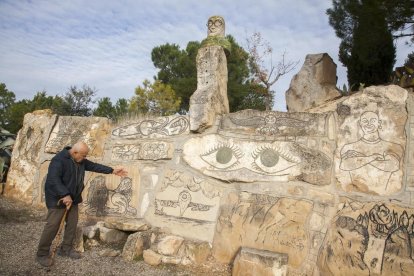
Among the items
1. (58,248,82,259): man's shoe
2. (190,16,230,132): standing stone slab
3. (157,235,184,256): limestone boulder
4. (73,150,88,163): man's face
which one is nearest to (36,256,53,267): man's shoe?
(58,248,82,259): man's shoe

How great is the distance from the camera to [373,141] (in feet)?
10.1

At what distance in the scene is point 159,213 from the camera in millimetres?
3789

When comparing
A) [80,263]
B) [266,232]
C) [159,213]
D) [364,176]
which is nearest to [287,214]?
[266,232]

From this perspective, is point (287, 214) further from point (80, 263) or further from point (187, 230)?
point (80, 263)

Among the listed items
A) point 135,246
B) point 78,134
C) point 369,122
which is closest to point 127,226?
point 135,246

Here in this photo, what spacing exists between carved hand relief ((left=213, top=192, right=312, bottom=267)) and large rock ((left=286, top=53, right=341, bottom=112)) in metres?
3.76

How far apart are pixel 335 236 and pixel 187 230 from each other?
1531mm

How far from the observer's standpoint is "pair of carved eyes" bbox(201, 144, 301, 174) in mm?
3367

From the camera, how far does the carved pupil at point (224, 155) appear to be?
3.60 metres

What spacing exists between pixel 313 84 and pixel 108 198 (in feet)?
15.7

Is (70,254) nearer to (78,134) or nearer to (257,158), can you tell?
(78,134)

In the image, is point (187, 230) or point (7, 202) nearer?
point (187, 230)

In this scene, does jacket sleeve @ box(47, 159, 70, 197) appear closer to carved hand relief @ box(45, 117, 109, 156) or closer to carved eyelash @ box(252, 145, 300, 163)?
carved hand relief @ box(45, 117, 109, 156)

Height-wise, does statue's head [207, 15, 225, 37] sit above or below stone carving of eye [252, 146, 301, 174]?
above
